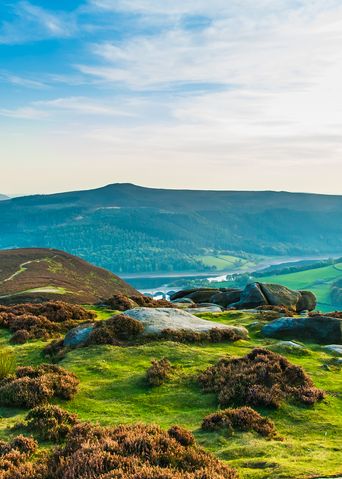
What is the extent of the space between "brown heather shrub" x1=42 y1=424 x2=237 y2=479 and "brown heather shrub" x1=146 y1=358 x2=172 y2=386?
6.29 metres

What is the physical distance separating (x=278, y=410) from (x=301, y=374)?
2.99 metres

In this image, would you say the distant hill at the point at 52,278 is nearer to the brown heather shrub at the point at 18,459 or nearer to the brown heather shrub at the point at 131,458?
the brown heather shrub at the point at 18,459

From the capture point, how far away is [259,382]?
17.4 m

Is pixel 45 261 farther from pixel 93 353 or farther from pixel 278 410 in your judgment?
pixel 278 410

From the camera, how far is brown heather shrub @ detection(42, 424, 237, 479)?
30.1 ft

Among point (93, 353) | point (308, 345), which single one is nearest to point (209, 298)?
point (308, 345)

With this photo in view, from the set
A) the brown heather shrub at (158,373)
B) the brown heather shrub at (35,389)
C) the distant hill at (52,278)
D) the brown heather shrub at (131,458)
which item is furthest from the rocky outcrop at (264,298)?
the brown heather shrub at (131,458)

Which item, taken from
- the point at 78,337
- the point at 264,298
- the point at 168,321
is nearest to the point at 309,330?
the point at 168,321

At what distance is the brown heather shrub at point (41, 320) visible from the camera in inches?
1097

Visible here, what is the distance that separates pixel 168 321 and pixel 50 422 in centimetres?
1355

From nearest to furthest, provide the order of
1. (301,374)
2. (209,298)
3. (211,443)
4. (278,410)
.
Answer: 1. (211,443)
2. (278,410)
3. (301,374)
4. (209,298)

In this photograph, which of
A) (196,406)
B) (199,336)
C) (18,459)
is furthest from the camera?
(199,336)

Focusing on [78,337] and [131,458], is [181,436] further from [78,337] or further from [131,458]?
[78,337]

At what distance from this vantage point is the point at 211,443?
12812 millimetres
